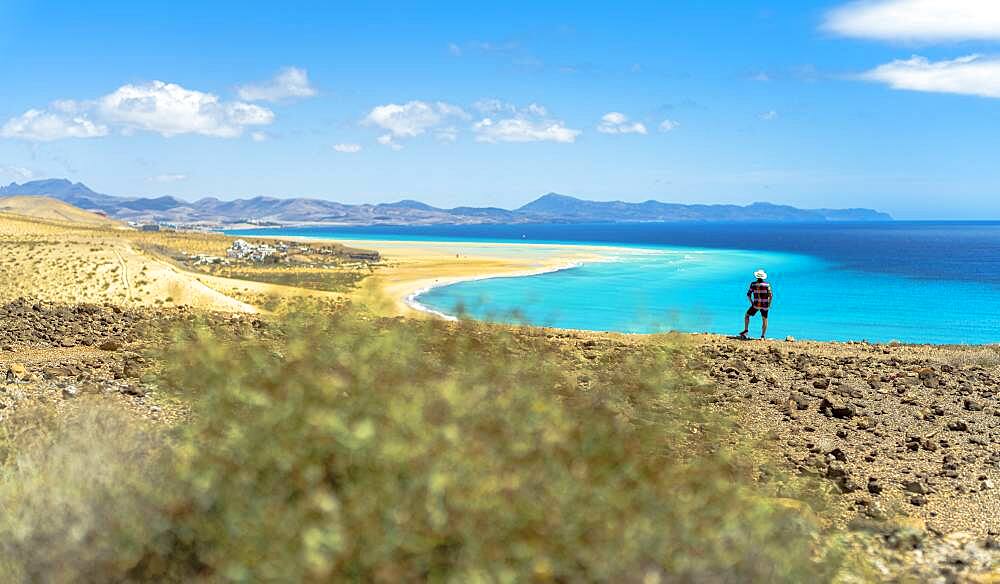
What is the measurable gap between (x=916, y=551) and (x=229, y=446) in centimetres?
554

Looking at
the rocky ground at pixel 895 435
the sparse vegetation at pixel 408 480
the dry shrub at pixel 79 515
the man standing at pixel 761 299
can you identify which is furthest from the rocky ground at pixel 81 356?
the man standing at pixel 761 299

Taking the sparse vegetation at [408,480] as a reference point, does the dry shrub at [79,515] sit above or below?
below

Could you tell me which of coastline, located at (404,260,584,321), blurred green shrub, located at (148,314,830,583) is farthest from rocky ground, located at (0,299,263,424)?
coastline, located at (404,260,584,321)

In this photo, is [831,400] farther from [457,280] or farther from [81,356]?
[457,280]

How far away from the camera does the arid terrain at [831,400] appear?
666 cm

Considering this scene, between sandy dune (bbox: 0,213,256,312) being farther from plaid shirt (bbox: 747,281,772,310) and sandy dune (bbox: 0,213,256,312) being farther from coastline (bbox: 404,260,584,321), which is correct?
plaid shirt (bbox: 747,281,772,310)

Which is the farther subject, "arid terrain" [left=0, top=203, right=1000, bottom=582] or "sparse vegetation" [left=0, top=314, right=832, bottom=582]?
"arid terrain" [left=0, top=203, right=1000, bottom=582]

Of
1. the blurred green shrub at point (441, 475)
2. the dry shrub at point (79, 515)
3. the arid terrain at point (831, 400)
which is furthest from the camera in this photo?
the arid terrain at point (831, 400)

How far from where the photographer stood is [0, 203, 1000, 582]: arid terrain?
262 inches

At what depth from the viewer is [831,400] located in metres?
11.5

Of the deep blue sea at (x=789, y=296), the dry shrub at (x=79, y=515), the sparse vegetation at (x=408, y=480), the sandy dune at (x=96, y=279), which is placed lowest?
the deep blue sea at (x=789, y=296)

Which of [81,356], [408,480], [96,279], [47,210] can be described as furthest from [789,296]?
[47,210]

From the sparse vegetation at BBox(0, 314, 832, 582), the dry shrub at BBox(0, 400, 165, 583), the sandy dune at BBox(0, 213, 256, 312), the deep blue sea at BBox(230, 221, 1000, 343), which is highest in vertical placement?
the sparse vegetation at BBox(0, 314, 832, 582)

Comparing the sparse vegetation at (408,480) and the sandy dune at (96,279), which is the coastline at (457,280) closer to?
the sandy dune at (96,279)
